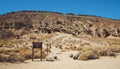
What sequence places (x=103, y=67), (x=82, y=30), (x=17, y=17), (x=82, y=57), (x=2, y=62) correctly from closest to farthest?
(x=103, y=67) → (x=2, y=62) → (x=82, y=57) → (x=82, y=30) → (x=17, y=17)

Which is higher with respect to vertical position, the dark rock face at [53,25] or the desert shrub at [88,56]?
the dark rock face at [53,25]

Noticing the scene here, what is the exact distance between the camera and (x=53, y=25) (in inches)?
3189

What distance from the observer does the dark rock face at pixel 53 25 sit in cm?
7976

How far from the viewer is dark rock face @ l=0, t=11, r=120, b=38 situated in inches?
3140

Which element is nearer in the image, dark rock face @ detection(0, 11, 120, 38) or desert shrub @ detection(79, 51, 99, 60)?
desert shrub @ detection(79, 51, 99, 60)

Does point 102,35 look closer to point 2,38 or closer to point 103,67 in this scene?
point 2,38

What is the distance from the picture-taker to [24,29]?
8050 cm

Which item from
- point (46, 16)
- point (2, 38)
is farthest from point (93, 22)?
point (2, 38)

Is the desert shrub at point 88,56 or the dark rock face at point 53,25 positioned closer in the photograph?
the desert shrub at point 88,56

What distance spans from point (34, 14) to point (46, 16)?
4.42m

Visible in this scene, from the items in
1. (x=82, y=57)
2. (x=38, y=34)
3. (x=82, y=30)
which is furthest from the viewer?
(x=82, y=30)

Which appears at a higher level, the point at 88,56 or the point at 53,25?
the point at 53,25

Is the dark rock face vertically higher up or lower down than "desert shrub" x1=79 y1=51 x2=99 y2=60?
higher up

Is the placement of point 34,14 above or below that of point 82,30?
above
